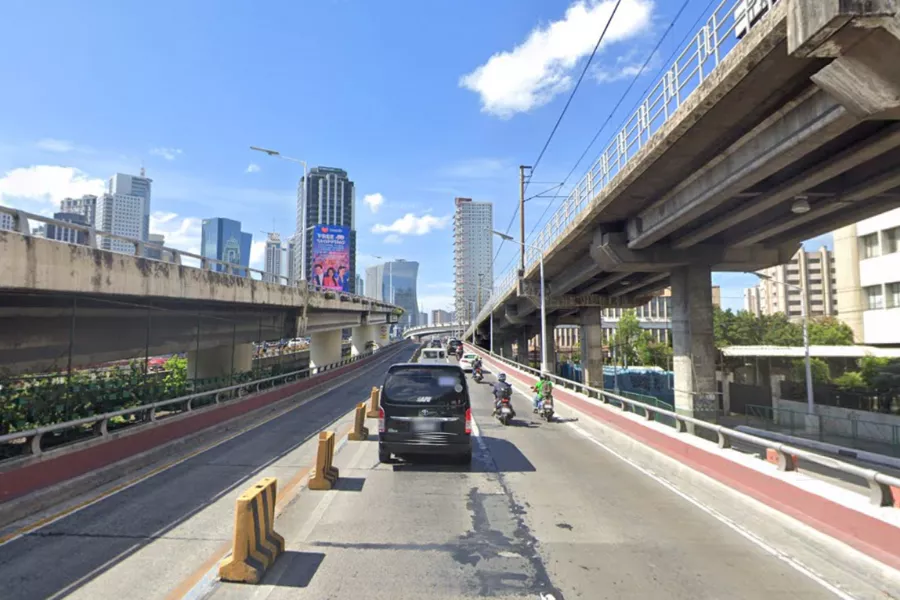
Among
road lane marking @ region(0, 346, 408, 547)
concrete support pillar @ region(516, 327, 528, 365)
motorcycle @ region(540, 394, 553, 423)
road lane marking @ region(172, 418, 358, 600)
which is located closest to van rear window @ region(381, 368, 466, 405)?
road lane marking @ region(172, 418, 358, 600)

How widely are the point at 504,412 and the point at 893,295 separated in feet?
139

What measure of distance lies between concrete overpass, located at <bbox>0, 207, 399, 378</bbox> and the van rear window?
23.2 ft

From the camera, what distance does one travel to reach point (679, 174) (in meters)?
14.7

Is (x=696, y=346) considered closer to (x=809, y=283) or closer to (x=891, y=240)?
(x=891, y=240)

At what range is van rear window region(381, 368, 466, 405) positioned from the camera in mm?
9914

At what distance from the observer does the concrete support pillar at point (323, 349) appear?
44.4 meters

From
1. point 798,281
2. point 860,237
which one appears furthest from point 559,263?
point 798,281

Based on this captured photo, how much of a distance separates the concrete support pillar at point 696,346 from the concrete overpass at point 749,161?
0.04 meters

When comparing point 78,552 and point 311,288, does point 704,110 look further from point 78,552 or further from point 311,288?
point 311,288

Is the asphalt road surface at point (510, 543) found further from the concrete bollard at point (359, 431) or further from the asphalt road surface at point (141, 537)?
the concrete bollard at point (359, 431)

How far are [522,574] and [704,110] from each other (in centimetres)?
963

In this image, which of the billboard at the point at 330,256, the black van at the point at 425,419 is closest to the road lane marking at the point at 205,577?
the black van at the point at 425,419

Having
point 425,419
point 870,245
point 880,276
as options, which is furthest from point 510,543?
point 870,245

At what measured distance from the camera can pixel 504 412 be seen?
1620cm
